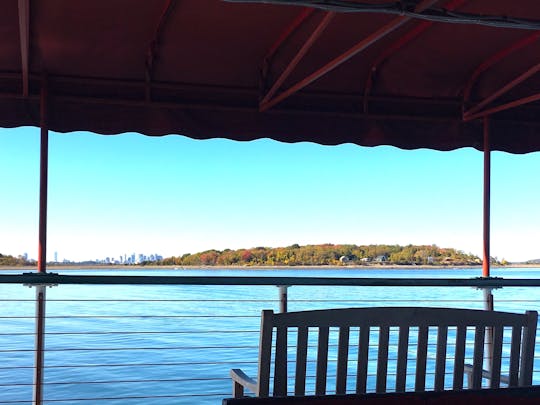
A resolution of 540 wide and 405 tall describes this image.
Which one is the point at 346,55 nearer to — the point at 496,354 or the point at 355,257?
the point at 496,354

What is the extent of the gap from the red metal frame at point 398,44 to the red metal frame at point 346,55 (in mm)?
215

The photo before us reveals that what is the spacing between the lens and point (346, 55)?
2715mm

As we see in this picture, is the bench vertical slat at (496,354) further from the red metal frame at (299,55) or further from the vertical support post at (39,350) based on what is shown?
the vertical support post at (39,350)

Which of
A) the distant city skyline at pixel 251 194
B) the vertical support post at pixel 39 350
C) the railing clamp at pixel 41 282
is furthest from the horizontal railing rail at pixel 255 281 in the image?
the distant city skyline at pixel 251 194

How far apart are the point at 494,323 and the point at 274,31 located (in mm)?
1742

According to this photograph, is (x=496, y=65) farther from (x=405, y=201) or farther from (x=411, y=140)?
(x=405, y=201)

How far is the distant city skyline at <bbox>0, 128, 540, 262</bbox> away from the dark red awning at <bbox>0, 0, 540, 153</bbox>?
2821 centimetres

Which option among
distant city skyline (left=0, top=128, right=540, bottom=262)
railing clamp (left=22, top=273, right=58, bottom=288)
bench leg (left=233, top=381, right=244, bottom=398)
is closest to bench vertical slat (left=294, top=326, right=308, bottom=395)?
bench leg (left=233, top=381, right=244, bottom=398)

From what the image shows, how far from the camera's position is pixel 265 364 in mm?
1546

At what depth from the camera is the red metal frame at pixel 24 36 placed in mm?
2164

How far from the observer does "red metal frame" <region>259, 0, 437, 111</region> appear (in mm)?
2299

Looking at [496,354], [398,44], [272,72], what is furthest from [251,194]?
[496,354]

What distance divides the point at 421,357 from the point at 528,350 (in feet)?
0.93

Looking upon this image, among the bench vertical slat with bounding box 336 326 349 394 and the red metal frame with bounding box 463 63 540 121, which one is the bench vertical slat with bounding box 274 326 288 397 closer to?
the bench vertical slat with bounding box 336 326 349 394
